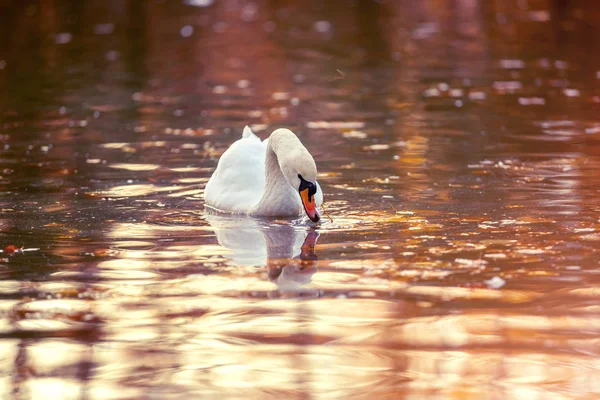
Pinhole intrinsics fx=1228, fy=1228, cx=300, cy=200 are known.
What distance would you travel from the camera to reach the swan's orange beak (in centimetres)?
852

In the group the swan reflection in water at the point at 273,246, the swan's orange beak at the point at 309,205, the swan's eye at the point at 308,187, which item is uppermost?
the swan's eye at the point at 308,187

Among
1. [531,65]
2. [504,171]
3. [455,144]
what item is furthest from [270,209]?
[531,65]

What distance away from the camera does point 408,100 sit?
53.1 feet

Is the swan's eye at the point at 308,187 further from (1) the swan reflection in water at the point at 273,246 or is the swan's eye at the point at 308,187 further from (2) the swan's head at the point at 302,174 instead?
(1) the swan reflection in water at the point at 273,246

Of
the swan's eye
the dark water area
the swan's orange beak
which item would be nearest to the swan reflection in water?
the dark water area

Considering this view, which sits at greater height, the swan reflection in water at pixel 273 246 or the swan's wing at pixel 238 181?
the swan's wing at pixel 238 181

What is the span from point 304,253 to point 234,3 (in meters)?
32.8

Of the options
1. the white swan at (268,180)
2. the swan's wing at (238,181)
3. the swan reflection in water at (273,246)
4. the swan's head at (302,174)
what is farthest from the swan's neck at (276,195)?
the swan's head at (302,174)

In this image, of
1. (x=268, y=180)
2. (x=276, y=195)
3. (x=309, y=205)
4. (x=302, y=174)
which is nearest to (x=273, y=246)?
(x=309, y=205)

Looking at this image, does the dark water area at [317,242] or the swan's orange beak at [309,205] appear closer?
the dark water area at [317,242]

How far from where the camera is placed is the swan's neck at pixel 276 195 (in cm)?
910

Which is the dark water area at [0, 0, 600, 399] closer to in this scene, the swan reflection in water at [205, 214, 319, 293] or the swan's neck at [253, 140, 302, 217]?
the swan reflection in water at [205, 214, 319, 293]

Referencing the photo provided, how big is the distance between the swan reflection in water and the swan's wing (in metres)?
0.12

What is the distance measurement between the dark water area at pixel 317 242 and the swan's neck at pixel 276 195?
187mm
